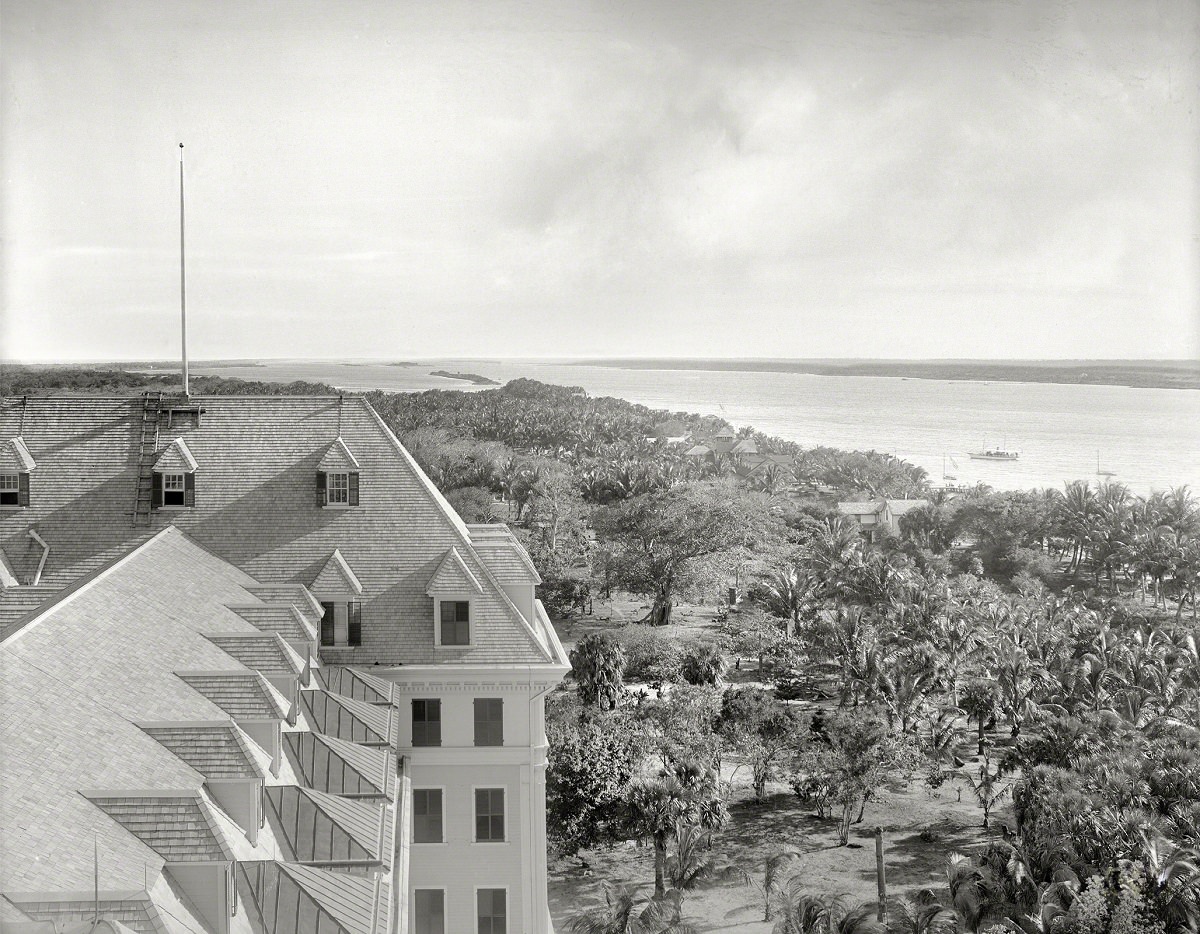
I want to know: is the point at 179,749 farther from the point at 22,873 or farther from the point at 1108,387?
the point at 1108,387

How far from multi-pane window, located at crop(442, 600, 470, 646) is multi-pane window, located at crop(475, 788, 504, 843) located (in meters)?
3.83

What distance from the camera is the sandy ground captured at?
110 ft

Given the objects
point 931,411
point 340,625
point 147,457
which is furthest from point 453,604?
point 931,411

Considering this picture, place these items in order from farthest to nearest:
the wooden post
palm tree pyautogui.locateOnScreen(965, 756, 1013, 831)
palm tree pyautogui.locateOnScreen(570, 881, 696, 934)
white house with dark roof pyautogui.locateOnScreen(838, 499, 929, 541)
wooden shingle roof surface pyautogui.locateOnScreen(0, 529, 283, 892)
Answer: white house with dark roof pyautogui.locateOnScreen(838, 499, 929, 541), palm tree pyautogui.locateOnScreen(965, 756, 1013, 831), the wooden post, palm tree pyautogui.locateOnScreen(570, 881, 696, 934), wooden shingle roof surface pyautogui.locateOnScreen(0, 529, 283, 892)

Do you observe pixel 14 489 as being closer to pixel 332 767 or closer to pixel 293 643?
pixel 293 643

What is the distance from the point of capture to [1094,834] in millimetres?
27250

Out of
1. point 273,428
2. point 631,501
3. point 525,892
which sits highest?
point 273,428

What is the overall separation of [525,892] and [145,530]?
13.5 meters

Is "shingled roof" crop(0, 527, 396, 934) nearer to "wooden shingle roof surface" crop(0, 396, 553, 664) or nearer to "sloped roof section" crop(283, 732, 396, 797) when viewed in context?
"sloped roof section" crop(283, 732, 396, 797)

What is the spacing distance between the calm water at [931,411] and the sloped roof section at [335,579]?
5777cm

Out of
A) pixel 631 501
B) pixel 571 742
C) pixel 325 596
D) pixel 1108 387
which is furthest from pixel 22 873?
pixel 1108 387

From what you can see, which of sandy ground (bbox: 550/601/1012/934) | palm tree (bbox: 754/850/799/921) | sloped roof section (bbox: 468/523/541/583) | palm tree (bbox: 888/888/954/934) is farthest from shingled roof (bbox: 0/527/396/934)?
sandy ground (bbox: 550/601/1012/934)

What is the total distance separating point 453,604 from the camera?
27656 mm

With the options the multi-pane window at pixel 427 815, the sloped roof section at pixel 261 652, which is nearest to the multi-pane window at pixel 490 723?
the multi-pane window at pixel 427 815
